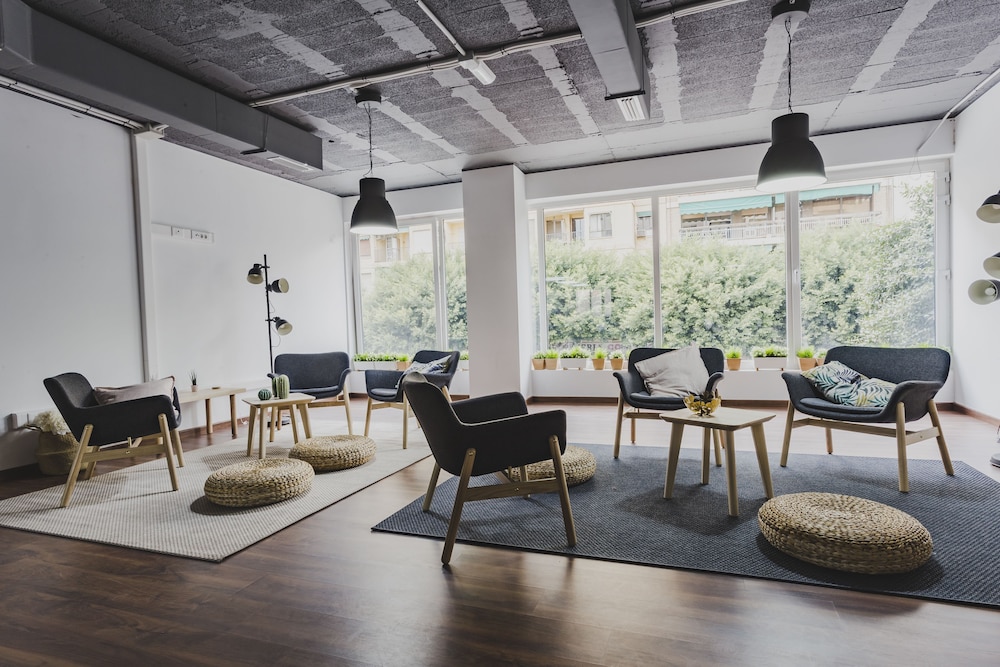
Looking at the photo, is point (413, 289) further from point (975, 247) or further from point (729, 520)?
point (975, 247)

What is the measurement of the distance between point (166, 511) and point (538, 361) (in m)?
4.68

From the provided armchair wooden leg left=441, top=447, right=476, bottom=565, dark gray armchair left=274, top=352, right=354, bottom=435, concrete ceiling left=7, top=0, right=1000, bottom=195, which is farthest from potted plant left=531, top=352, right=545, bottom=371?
armchair wooden leg left=441, top=447, right=476, bottom=565

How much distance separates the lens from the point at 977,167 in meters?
5.23

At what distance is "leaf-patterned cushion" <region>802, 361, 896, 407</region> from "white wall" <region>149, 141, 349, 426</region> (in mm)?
5602

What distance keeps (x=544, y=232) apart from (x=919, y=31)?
432 centimetres

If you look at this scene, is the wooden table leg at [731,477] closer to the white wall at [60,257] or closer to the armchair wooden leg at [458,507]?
the armchair wooden leg at [458,507]

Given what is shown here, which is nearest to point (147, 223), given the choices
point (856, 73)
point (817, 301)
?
point (856, 73)

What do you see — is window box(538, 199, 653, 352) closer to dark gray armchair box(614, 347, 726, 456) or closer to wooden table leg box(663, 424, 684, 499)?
dark gray armchair box(614, 347, 726, 456)

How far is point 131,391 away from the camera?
4273 millimetres

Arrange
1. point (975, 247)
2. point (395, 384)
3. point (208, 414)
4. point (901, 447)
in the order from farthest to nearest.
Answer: point (208, 414) < point (395, 384) < point (975, 247) < point (901, 447)

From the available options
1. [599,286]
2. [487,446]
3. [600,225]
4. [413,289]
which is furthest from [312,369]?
[600,225]

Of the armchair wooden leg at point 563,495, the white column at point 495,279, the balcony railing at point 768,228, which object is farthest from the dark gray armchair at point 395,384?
the balcony railing at point 768,228

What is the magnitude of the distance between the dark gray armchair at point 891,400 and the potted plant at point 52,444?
17.5 feet

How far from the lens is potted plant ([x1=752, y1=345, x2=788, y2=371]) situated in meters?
6.41
